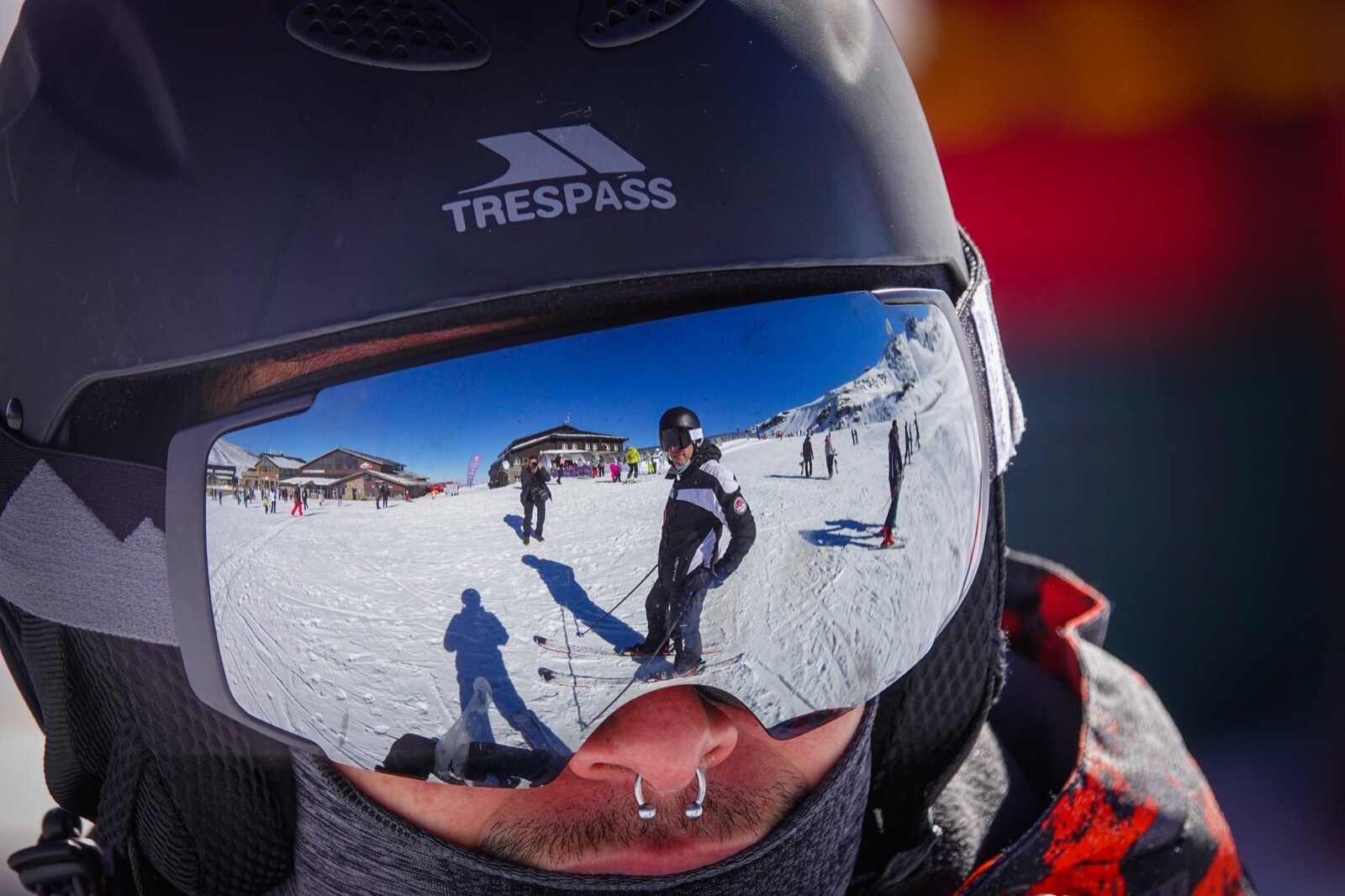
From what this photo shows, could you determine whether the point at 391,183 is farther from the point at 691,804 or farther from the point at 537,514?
the point at 691,804

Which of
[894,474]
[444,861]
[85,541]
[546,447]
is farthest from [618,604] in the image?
[85,541]

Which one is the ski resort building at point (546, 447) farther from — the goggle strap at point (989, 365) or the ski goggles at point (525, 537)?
the goggle strap at point (989, 365)

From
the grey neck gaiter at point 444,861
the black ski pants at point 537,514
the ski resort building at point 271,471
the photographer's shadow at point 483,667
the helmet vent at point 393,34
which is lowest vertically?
the grey neck gaiter at point 444,861

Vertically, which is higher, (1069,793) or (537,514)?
(537,514)

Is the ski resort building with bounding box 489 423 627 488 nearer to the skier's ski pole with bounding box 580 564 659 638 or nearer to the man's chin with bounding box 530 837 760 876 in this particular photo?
the skier's ski pole with bounding box 580 564 659 638

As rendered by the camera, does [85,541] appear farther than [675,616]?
Yes

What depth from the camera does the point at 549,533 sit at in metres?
0.79

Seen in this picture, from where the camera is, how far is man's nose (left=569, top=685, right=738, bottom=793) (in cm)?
96

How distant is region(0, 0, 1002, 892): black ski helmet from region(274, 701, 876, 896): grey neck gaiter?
0.62 feet

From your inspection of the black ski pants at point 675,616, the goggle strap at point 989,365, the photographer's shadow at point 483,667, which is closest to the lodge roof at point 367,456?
the photographer's shadow at point 483,667

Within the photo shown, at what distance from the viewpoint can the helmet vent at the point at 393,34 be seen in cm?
82

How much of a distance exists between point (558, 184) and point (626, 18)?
6.5 inches

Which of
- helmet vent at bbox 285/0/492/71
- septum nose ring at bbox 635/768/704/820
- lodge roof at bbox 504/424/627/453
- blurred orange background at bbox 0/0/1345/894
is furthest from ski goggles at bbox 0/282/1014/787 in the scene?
blurred orange background at bbox 0/0/1345/894

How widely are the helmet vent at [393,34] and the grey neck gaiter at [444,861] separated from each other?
2.03 feet
